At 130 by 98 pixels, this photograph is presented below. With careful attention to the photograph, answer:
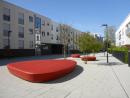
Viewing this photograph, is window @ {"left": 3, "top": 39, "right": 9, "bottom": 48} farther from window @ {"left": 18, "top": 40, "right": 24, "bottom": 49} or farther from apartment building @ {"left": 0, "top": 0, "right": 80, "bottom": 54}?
window @ {"left": 18, "top": 40, "right": 24, "bottom": 49}

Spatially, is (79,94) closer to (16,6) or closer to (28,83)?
(28,83)

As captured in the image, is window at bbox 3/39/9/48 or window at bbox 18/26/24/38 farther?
window at bbox 18/26/24/38

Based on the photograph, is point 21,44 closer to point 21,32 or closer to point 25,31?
point 21,32

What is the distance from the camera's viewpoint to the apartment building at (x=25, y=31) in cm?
4028

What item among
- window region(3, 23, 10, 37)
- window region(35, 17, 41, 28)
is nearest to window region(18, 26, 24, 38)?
window region(3, 23, 10, 37)

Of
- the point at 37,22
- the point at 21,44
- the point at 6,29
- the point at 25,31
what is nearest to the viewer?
the point at 6,29

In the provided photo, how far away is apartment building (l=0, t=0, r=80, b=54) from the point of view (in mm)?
40281

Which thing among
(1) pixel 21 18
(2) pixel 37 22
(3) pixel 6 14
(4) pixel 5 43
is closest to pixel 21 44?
(1) pixel 21 18

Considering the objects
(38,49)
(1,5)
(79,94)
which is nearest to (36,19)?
(38,49)

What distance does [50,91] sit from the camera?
944cm

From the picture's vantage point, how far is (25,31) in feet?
156

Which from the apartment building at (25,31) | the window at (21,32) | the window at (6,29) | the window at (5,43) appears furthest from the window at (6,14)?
the window at (21,32)

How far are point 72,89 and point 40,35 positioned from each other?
45.2 m

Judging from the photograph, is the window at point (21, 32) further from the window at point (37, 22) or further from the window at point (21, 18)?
the window at point (37, 22)
